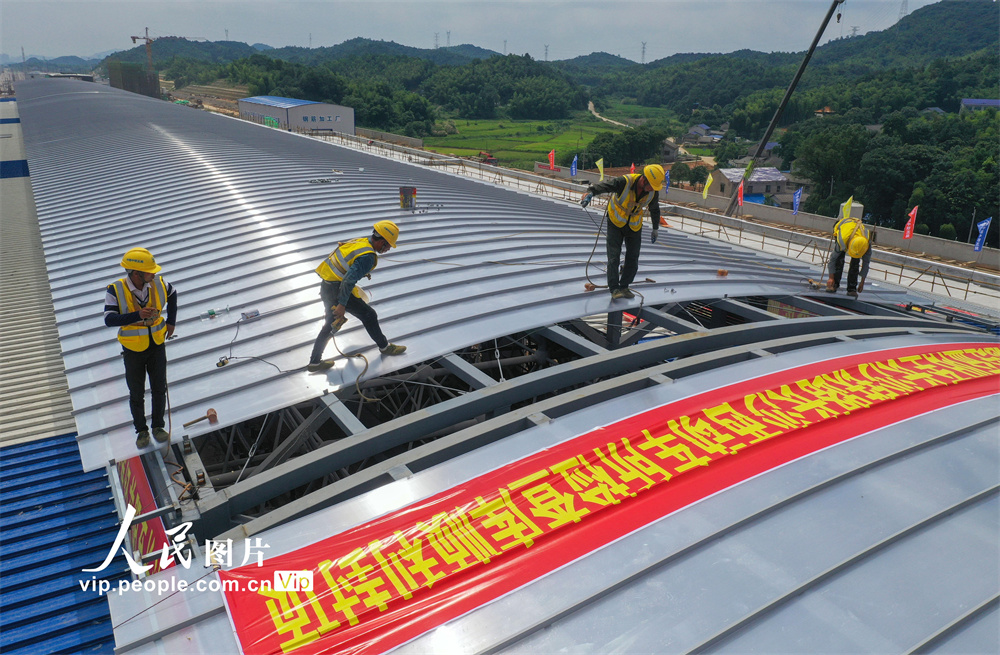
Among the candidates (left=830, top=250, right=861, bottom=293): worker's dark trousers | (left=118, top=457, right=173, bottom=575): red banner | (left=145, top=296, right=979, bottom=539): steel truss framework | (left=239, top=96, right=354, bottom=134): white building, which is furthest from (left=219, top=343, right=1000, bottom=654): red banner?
(left=239, top=96, right=354, bottom=134): white building

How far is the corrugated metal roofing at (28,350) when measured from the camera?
8.49 meters

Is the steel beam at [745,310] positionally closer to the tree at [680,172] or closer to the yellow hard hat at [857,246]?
the yellow hard hat at [857,246]

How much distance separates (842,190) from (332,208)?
203 feet

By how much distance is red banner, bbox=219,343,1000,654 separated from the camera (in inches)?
149

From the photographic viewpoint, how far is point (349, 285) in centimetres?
658

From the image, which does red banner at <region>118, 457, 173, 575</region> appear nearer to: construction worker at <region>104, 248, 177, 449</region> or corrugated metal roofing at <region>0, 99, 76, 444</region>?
construction worker at <region>104, 248, 177, 449</region>

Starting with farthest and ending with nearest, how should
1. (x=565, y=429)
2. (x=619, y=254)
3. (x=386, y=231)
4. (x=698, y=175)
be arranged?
1. (x=698, y=175)
2. (x=619, y=254)
3. (x=386, y=231)
4. (x=565, y=429)

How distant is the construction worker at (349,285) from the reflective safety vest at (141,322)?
62.4 inches

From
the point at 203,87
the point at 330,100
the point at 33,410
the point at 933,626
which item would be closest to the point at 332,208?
the point at 33,410

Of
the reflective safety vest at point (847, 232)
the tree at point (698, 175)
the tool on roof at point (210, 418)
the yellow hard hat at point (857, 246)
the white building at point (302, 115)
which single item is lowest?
the tree at point (698, 175)

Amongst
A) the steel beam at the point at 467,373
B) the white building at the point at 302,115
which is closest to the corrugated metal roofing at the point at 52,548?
the steel beam at the point at 467,373

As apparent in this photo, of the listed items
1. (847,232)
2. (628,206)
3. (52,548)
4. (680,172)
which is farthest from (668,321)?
(680,172)

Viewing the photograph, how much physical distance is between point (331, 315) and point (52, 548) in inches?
135

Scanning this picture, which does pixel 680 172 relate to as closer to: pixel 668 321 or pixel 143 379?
pixel 668 321
